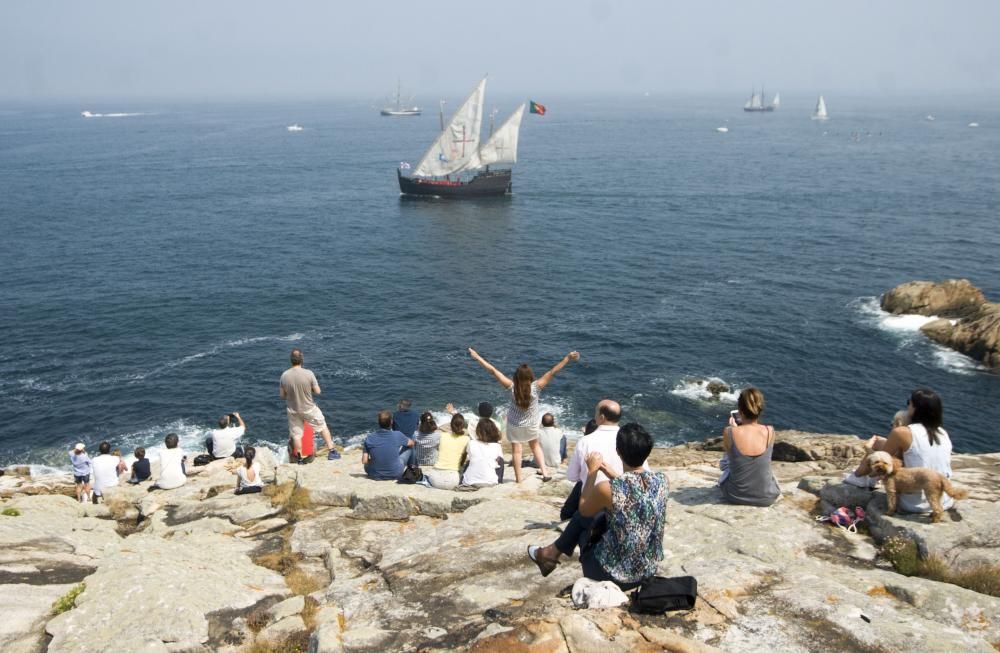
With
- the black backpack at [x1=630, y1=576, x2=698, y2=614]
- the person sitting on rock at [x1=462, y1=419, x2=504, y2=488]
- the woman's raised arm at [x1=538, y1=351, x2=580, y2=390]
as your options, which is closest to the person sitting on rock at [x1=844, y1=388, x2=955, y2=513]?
the black backpack at [x1=630, y1=576, x2=698, y2=614]

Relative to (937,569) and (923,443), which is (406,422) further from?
(937,569)

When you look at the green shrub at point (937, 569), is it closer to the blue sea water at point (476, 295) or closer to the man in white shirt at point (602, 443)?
the man in white shirt at point (602, 443)

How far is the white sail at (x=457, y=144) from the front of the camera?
10350cm

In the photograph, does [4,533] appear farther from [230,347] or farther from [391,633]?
[230,347]

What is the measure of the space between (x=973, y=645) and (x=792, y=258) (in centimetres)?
6601

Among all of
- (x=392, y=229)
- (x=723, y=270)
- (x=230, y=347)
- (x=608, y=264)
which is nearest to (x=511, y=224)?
(x=392, y=229)

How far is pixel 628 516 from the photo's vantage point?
7777 mm

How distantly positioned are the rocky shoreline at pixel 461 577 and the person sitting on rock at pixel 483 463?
449 mm

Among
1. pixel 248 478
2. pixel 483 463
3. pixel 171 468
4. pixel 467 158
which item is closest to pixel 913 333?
pixel 483 463

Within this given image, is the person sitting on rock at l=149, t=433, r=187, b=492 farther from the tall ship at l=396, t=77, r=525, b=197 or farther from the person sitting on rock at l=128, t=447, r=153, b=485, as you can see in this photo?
the tall ship at l=396, t=77, r=525, b=197

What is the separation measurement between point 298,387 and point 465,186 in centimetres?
9018

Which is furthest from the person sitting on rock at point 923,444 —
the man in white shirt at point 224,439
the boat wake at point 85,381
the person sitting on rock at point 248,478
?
the boat wake at point 85,381

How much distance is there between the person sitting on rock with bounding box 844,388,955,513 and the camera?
1042 centimetres

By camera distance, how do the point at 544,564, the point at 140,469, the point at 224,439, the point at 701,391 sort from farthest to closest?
the point at 701,391, the point at 224,439, the point at 140,469, the point at 544,564
